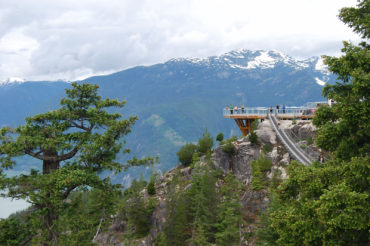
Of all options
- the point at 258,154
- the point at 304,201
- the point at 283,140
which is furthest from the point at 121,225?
the point at 304,201

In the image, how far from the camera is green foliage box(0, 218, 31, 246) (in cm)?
1228

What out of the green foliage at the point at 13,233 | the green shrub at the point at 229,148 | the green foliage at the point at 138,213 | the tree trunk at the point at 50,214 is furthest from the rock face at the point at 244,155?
the green foliage at the point at 13,233

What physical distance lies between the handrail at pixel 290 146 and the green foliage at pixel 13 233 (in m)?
24.2

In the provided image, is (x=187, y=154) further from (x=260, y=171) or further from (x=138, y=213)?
(x=260, y=171)

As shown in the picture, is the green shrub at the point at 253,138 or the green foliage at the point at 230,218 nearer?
the green foliage at the point at 230,218

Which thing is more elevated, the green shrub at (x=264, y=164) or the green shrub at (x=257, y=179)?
the green shrub at (x=264, y=164)

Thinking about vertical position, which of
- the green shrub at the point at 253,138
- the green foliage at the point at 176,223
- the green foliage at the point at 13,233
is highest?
the green shrub at the point at 253,138

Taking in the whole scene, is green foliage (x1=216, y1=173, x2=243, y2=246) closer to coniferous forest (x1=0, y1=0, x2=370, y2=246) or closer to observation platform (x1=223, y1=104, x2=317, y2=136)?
coniferous forest (x1=0, y1=0, x2=370, y2=246)

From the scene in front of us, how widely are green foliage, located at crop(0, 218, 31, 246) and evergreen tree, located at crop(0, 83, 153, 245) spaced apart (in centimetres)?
74

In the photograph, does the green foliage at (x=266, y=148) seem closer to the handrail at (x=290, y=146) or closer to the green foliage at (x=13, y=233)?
the handrail at (x=290, y=146)

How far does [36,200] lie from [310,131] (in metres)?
31.0

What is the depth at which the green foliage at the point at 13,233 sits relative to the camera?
1228 centimetres

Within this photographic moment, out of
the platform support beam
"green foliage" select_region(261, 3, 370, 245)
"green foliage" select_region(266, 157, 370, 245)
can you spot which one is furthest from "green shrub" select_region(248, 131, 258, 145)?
"green foliage" select_region(266, 157, 370, 245)

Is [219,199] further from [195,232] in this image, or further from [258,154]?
[258,154]
